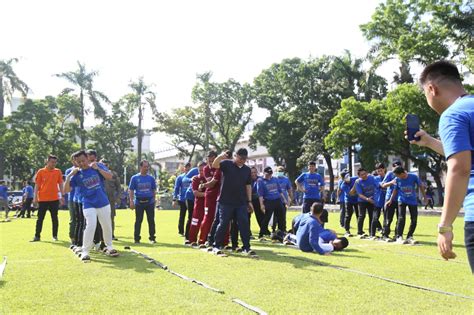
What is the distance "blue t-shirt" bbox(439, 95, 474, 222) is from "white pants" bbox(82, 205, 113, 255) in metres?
7.29

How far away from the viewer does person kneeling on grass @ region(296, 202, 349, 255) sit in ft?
32.9

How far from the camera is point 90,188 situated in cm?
945

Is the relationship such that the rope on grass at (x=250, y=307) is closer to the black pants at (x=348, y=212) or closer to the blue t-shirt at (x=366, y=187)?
the blue t-shirt at (x=366, y=187)

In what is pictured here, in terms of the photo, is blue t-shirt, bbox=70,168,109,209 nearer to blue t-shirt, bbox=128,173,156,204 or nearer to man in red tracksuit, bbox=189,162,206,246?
man in red tracksuit, bbox=189,162,206,246

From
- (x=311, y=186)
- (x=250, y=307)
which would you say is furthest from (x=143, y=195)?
(x=250, y=307)

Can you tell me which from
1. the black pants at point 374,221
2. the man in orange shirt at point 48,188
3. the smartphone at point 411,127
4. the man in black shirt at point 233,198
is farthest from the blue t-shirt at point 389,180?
the smartphone at point 411,127

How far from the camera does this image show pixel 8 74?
137 ft

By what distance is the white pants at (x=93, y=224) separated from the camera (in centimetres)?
921

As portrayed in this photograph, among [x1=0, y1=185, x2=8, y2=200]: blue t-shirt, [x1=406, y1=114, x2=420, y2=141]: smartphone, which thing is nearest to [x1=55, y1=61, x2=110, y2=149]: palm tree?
[x1=0, y1=185, x2=8, y2=200]: blue t-shirt

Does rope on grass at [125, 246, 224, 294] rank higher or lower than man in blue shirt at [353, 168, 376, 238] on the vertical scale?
lower

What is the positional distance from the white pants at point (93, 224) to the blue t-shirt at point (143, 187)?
9.92 ft

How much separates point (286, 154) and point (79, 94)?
21.1 m

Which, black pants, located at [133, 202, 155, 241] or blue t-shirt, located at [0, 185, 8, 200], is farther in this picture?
blue t-shirt, located at [0, 185, 8, 200]

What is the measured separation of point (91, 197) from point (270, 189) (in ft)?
17.8
